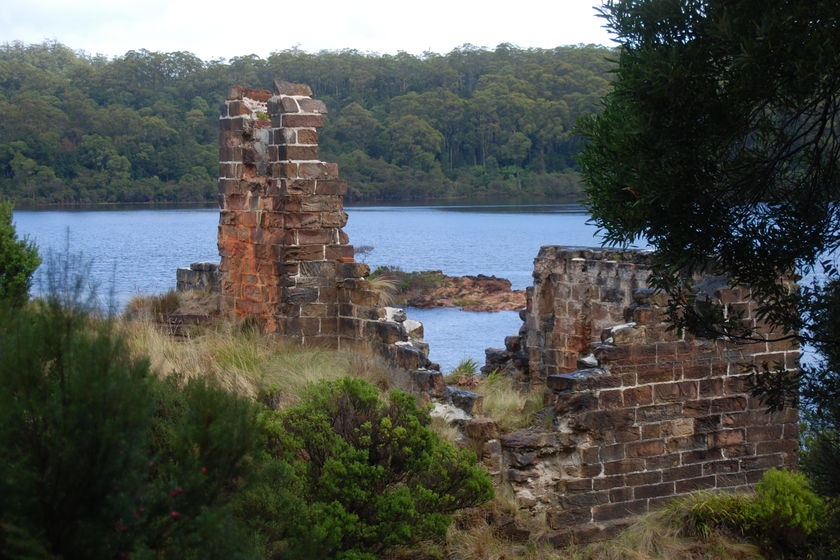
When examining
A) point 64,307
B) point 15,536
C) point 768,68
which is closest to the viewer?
point 15,536

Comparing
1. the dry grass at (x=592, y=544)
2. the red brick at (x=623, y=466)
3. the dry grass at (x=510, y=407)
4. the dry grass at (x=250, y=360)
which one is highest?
the dry grass at (x=250, y=360)

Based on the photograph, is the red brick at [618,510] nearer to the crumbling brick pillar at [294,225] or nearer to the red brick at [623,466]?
the red brick at [623,466]

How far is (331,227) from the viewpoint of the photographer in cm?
1274

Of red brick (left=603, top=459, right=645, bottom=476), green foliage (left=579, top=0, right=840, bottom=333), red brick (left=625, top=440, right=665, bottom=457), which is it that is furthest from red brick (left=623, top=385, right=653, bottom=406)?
green foliage (left=579, top=0, right=840, bottom=333)

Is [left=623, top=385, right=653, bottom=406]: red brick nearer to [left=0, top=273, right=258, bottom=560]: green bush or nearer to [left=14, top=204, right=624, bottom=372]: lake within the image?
[left=0, top=273, right=258, bottom=560]: green bush

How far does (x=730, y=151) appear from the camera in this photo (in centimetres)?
669

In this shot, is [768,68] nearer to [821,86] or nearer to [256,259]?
[821,86]

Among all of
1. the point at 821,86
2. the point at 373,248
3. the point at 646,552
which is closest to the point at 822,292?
the point at 821,86

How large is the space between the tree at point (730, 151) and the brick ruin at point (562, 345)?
3.58 metres

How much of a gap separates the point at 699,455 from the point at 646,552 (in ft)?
5.16

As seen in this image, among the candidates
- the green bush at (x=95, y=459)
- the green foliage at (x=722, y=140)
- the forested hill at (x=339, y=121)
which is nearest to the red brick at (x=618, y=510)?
the green foliage at (x=722, y=140)

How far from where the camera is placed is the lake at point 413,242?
3959 cm

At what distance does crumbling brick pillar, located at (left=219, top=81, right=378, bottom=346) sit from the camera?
1261 cm

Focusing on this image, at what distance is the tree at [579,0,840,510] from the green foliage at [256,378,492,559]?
2524 mm
